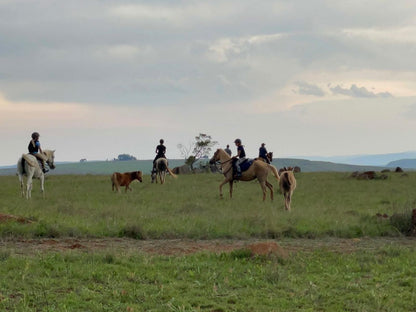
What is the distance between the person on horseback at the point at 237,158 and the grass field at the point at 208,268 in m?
5.92

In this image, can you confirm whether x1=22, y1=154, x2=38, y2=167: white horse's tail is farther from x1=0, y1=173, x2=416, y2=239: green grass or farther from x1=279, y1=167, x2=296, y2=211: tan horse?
x1=279, y1=167, x2=296, y2=211: tan horse

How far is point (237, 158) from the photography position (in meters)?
22.8

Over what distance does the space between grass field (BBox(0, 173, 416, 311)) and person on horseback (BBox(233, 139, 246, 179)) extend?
5.92 m

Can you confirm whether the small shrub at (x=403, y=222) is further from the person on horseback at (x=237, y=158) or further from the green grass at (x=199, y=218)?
the person on horseback at (x=237, y=158)

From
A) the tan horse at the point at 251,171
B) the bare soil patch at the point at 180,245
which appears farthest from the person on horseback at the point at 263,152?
the bare soil patch at the point at 180,245

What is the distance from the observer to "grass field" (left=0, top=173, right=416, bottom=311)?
706cm

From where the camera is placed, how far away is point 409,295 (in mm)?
7449

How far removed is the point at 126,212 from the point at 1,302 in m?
9.61

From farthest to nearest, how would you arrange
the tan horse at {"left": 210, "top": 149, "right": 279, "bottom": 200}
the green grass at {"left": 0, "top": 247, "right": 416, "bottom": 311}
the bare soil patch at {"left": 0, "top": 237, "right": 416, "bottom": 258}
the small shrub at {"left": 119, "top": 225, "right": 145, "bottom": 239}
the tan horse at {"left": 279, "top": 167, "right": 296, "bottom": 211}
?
the tan horse at {"left": 210, "top": 149, "right": 279, "bottom": 200} < the tan horse at {"left": 279, "top": 167, "right": 296, "bottom": 211} < the small shrub at {"left": 119, "top": 225, "right": 145, "bottom": 239} < the bare soil patch at {"left": 0, "top": 237, "right": 416, "bottom": 258} < the green grass at {"left": 0, "top": 247, "right": 416, "bottom": 311}

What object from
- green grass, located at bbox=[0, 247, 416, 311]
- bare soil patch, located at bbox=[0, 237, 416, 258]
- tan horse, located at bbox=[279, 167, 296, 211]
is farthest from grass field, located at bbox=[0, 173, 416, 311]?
tan horse, located at bbox=[279, 167, 296, 211]

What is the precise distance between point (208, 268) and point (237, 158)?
45.9 feet

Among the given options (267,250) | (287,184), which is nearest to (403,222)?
(287,184)

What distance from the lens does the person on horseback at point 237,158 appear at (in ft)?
74.1

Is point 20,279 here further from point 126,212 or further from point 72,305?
point 126,212
